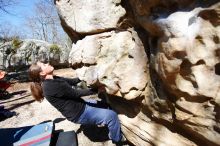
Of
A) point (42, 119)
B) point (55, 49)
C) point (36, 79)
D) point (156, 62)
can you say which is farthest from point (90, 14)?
point (55, 49)

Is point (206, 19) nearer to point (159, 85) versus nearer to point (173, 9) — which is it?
point (173, 9)

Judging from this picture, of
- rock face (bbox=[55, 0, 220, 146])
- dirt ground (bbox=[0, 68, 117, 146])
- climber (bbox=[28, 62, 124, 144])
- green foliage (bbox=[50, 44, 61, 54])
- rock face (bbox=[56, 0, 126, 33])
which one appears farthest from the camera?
green foliage (bbox=[50, 44, 61, 54])

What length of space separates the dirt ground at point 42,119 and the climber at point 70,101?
45 cm

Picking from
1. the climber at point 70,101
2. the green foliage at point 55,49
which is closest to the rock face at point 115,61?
the climber at point 70,101

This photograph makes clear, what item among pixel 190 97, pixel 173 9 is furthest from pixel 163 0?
pixel 190 97

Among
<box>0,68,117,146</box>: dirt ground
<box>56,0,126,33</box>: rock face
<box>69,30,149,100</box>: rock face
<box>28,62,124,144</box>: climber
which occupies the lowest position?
<box>0,68,117,146</box>: dirt ground

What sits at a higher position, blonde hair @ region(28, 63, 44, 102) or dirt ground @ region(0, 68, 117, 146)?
blonde hair @ region(28, 63, 44, 102)

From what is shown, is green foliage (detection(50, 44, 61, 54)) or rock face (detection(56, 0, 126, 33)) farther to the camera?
green foliage (detection(50, 44, 61, 54))

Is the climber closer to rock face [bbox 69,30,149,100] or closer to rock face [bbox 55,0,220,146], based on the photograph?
rock face [bbox 55,0,220,146]

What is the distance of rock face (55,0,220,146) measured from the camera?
2441 mm

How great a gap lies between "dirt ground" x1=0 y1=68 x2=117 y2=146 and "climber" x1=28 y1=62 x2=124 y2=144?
1.49 feet

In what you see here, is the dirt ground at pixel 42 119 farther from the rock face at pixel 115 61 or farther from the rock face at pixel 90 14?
the rock face at pixel 90 14

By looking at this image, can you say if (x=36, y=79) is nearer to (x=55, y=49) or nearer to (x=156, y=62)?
(x=156, y=62)

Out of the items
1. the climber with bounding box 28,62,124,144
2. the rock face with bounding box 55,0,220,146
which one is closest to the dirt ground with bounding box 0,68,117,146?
the climber with bounding box 28,62,124,144
